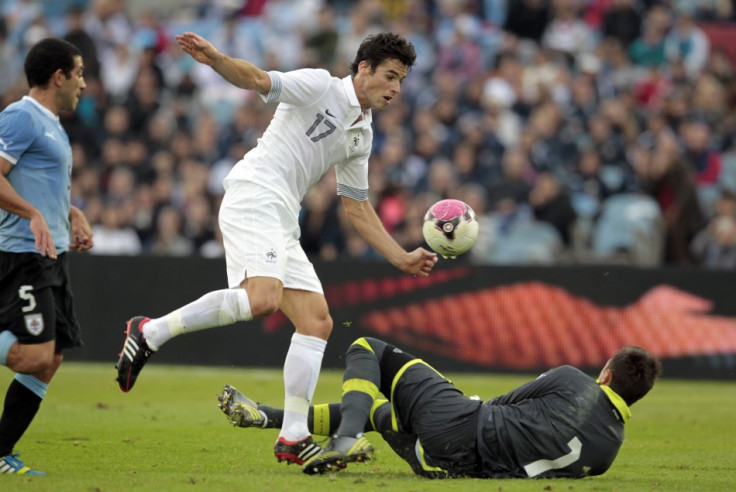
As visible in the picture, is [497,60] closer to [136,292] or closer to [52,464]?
[136,292]

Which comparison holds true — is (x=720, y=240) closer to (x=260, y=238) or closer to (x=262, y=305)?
(x=260, y=238)

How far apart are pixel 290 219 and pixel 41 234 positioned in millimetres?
1735

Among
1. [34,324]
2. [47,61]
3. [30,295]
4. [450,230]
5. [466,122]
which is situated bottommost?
[34,324]

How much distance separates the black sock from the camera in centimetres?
753

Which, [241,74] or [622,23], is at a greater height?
[622,23]

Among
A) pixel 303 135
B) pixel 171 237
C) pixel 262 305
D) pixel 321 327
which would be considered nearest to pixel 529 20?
pixel 171 237

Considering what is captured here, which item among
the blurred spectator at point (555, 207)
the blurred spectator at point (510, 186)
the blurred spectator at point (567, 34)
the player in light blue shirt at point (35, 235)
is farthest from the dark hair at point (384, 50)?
the blurred spectator at point (567, 34)

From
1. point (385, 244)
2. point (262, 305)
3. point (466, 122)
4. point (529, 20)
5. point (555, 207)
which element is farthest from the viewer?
point (529, 20)

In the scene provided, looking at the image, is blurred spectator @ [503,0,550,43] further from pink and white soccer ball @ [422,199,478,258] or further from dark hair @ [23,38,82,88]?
dark hair @ [23,38,82,88]

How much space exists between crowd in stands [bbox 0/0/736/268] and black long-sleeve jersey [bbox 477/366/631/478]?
9.42 m

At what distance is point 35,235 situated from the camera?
23.4 feet

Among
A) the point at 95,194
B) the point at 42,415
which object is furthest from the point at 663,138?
the point at 42,415

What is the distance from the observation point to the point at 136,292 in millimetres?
15812

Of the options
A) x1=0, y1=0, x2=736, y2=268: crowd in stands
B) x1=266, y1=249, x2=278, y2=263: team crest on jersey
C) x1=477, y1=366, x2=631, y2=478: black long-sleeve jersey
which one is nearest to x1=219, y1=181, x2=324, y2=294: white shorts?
x1=266, y1=249, x2=278, y2=263: team crest on jersey
